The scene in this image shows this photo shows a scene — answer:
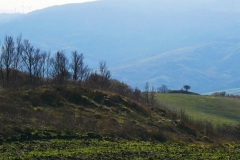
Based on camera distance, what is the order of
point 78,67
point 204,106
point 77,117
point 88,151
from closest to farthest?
point 88,151, point 77,117, point 78,67, point 204,106

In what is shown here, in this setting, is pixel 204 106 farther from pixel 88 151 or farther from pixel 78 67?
pixel 88 151

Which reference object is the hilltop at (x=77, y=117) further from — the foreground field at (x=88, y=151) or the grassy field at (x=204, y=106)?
the grassy field at (x=204, y=106)

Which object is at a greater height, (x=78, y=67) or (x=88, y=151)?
(x=78, y=67)

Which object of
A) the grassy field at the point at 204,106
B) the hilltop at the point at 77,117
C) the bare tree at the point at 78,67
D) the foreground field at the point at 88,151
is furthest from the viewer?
the grassy field at the point at 204,106

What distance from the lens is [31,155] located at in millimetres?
23578

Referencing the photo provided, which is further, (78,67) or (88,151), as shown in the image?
(78,67)

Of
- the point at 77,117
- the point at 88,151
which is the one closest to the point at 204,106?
the point at 77,117

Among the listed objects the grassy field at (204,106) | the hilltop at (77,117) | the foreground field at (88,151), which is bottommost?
the foreground field at (88,151)

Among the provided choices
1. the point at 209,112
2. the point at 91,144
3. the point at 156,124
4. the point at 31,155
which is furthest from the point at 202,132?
the point at 209,112

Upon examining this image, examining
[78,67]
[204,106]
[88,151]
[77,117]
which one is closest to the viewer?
[88,151]

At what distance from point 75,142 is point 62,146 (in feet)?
7.40

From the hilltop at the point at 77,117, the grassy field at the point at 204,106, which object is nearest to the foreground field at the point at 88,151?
the hilltop at the point at 77,117

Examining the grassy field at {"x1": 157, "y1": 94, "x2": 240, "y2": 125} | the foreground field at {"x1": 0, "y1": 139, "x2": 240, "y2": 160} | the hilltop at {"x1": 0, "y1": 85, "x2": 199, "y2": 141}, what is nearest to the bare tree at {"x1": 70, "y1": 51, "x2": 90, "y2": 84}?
the hilltop at {"x1": 0, "y1": 85, "x2": 199, "y2": 141}

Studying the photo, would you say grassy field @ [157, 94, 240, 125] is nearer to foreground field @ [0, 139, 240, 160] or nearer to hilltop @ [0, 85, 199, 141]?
hilltop @ [0, 85, 199, 141]
